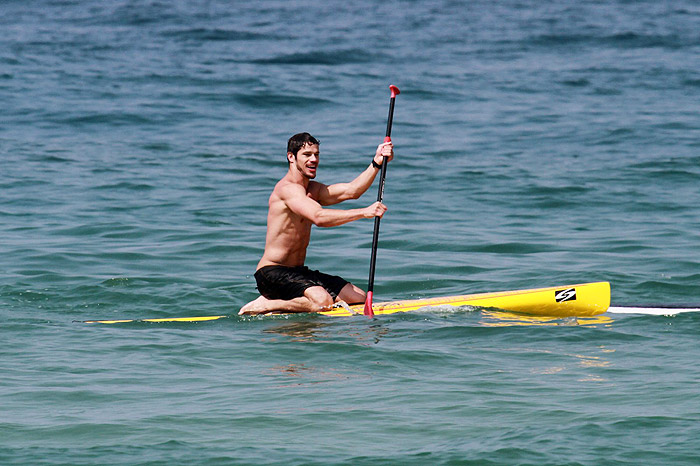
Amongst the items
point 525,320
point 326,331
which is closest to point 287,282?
point 326,331

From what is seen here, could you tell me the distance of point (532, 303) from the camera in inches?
370

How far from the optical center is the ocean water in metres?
6.22

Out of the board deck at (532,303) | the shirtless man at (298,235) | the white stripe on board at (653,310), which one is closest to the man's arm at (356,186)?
the shirtless man at (298,235)

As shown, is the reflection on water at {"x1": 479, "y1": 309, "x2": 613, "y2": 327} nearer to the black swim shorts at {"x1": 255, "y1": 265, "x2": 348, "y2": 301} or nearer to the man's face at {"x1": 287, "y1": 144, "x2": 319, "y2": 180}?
the black swim shorts at {"x1": 255, "y1": 265, "x2": 348, "y2": 301}

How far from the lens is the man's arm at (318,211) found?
28.8 ft

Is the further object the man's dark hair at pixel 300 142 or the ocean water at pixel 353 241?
the man's dark hair at pixel 300 142

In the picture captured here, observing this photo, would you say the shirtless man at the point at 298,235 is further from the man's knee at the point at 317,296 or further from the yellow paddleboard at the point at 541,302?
the yellow paddleboard at the point at 541,302

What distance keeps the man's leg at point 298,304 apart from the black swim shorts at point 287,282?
4 cm

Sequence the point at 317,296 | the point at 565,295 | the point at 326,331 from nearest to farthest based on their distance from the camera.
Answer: the point at 326,331 < the point at 565,295 < the point at 317,296

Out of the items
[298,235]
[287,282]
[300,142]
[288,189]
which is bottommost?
[287,282]

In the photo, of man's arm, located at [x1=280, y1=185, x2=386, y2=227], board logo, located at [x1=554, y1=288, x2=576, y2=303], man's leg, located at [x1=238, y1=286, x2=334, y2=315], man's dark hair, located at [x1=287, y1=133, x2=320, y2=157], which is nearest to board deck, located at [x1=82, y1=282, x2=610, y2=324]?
board logo, located at [x1=554, y1=288, x2=576, y2=303]

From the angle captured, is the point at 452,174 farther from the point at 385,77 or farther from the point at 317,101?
the point at 385,77

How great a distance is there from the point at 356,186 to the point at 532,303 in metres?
1.93

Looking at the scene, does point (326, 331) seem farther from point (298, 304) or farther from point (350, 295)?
point (350, 295)
